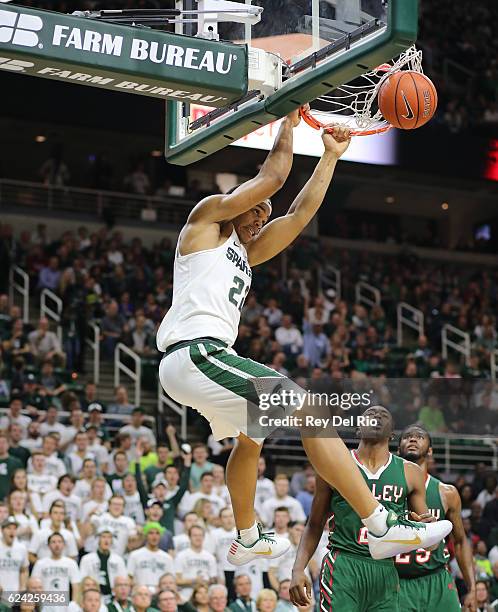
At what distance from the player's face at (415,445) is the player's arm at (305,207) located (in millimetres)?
1953

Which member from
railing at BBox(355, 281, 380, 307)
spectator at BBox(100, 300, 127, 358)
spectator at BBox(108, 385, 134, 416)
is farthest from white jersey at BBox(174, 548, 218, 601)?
railing at BBox(355, 281, 380, 307)

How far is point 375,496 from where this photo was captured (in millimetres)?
7305

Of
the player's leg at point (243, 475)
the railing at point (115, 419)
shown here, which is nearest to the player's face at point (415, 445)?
the player's leg at point (243, 475)

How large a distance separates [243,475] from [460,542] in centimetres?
238

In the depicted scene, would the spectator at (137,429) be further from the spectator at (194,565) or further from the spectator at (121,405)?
the spectator at (194,565)

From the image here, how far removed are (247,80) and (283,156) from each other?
17.4 inches

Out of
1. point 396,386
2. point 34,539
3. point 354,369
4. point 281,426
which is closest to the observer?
point 281,426

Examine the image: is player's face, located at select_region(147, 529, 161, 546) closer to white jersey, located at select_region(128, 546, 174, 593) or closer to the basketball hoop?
white jersey, located at select_region(128, 546, 174, 593)

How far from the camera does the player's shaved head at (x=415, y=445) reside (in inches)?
304

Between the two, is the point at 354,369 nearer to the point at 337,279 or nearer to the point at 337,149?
the point at 337,279

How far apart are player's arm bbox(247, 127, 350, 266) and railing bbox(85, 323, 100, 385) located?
11.1m

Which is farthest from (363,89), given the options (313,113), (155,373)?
(155,373)

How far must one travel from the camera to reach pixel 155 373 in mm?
17797

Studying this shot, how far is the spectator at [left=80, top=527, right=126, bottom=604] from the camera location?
11180 millimetres
